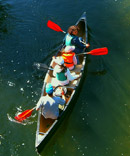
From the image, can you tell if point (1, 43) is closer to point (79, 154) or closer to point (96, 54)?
point (96, 54)

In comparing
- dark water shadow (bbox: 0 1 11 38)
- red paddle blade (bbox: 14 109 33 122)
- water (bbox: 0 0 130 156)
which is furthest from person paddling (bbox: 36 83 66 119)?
dark water shadow (bbox: 0 1 11 38)

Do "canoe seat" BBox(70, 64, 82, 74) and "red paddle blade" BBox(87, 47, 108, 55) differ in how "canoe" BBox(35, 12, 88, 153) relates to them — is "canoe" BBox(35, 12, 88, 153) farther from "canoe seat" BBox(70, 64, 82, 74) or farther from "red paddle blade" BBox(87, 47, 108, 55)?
"red paddle blade" BBox(87, 47, 108, 55)

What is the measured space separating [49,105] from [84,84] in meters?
2.57

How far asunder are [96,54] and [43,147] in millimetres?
4314

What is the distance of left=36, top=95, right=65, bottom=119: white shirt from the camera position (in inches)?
230

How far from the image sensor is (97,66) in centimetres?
880

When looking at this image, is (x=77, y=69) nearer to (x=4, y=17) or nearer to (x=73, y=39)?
(x=73, y=39)

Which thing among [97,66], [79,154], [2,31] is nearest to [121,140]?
[79,154]

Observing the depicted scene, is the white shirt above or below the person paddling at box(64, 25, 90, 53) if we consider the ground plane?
below

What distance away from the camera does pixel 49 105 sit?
5941mm

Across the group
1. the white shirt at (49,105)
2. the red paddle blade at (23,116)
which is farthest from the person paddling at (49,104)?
the red paddle blade at (23,116)

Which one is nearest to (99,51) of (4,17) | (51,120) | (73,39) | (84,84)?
(73,39)

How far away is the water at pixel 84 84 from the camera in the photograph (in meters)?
6.51

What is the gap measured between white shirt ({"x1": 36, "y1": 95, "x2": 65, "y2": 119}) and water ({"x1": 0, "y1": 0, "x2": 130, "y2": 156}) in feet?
2.80
